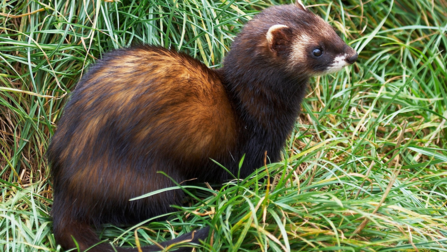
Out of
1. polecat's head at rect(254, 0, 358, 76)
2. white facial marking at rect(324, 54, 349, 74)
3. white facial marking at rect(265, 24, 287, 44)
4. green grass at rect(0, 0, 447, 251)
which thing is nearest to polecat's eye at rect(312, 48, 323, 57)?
polecat's head at rect(254, 0, 358, 76)

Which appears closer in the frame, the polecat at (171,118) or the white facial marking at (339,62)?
the polecat at (171,118)

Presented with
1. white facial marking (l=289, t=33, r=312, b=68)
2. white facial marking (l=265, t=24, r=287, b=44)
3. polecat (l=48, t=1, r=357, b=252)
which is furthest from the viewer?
white facial marking (l=289, t=33, r=312, b=68)

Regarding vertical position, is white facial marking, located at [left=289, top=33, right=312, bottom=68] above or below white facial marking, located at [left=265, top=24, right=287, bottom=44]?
below

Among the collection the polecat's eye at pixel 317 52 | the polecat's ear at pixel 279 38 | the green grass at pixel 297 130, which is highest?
the polecat's ear at pixel 279 38

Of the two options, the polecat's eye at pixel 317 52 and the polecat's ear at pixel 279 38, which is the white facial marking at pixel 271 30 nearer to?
the polecat's ear at pixel 279 38

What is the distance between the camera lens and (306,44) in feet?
14.0

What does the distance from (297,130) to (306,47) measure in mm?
1111

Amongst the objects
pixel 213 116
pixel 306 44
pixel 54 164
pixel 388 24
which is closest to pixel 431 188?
pixel 306 44

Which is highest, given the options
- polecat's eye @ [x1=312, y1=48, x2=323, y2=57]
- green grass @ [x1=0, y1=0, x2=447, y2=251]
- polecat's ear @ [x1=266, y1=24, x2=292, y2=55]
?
polecat's ear @ [x1=266, y1=24, x2=292, y2=55]

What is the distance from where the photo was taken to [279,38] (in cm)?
423

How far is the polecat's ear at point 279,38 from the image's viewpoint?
4188 millimetres

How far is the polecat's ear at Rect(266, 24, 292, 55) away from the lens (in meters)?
4.19

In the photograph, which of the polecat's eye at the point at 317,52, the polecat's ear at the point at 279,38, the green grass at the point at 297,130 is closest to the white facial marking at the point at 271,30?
the polecat's ear at the point at 279,38

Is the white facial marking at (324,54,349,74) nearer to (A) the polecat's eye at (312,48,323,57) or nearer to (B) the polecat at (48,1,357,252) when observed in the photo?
(B) the polecat at (48,1,357,252)
